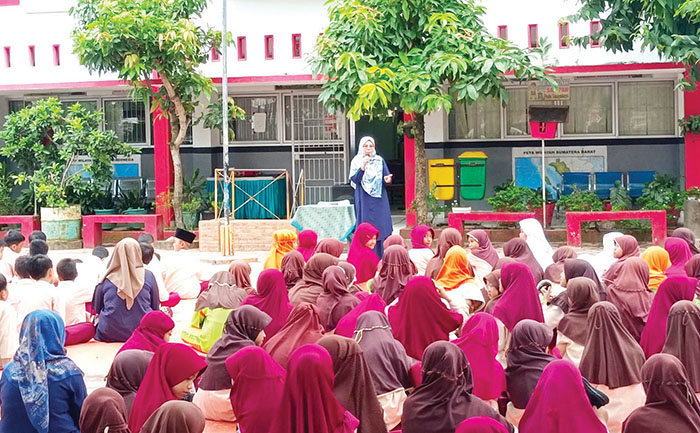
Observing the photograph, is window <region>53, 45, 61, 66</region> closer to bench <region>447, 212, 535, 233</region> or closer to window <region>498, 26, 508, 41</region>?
bench <region>447, 212, 535, 233</region>

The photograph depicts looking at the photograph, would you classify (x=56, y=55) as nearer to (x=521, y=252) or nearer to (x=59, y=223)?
(x=59, y=223)

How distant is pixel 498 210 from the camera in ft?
50.8

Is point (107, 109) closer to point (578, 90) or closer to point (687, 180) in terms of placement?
point (578, 90)

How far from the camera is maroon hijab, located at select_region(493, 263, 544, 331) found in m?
7.11

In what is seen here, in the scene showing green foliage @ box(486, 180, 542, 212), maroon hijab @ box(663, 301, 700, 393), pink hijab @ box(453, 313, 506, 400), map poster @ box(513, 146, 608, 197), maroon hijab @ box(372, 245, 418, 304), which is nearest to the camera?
pink hijab @ box(453, 313, 506, 400)

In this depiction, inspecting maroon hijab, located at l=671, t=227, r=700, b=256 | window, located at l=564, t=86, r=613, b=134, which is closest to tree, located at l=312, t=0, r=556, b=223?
window, located at l=564, t=86, r=613, b=134

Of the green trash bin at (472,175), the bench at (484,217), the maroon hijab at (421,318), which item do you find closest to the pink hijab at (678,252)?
the maroon hijab at (421,318)

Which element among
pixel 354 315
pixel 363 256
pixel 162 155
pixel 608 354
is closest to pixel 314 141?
pixel 162 155

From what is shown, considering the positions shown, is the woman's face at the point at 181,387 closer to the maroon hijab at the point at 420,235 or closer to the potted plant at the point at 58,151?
the maroon hijab at the point at 420,235

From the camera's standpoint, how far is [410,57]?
46.3 feet

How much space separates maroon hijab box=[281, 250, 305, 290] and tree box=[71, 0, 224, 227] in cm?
691

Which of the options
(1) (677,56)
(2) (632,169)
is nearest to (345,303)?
(1) (677,56)

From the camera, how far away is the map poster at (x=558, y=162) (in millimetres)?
17172

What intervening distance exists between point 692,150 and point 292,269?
9.11m
